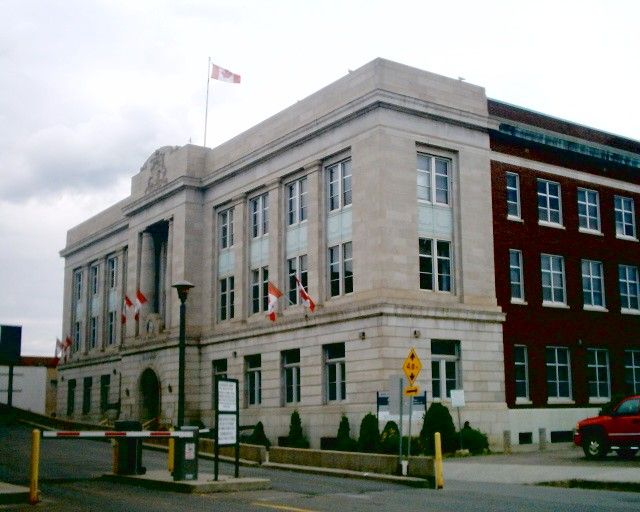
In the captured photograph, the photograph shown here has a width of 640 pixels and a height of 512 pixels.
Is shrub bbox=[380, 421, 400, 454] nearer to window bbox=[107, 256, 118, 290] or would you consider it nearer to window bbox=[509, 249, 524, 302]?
window bbox=[509, 249, 524, 302]

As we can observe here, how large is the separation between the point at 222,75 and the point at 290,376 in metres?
17.0

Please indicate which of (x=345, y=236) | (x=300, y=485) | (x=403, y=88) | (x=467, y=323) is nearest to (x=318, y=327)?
(x=345, y=236)

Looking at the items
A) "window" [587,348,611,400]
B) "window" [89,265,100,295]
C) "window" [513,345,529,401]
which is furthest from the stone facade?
"window" [89,265,100,295]

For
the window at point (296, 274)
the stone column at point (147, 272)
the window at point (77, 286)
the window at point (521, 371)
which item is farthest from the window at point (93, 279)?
the window at point (521, 371)

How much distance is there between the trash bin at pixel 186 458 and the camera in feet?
64.4

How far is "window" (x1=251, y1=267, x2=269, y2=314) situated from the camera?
141 feet

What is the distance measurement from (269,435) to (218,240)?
1224 cm

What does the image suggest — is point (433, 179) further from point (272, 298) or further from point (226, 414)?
point (226, 414)

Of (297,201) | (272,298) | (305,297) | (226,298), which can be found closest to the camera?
(305,297)

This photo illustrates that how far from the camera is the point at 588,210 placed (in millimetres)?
42812

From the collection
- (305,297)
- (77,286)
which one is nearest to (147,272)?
(77,286)

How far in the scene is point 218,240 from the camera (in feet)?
156

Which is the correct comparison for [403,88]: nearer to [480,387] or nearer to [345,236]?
[345,236]

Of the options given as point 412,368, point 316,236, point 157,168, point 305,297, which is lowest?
point 412,368
